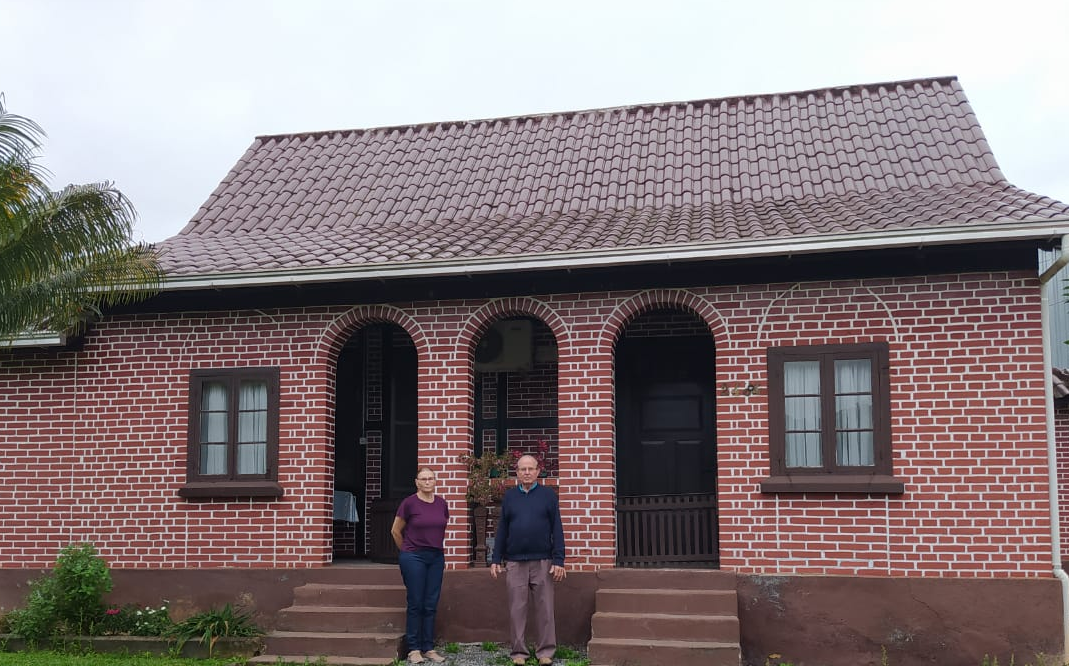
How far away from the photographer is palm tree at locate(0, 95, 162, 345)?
352 inches

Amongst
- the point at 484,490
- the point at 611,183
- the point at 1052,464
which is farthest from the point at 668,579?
the point at 611,183

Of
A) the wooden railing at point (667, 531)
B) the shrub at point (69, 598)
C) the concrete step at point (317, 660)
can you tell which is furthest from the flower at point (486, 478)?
the shrub at point (69, 598)

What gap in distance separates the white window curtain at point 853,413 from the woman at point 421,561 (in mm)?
3557

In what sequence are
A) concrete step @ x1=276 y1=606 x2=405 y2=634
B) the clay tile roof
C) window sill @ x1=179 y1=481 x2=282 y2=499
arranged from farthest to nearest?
window sill @ x1=179 y1=481 x2=282 y2=499
the clay tile roof
concrete step @ x1=276 y1=606 x2=405 y2=634

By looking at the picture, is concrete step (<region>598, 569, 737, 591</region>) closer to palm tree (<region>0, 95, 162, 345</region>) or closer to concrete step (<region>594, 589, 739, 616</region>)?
concrete step (<region>594, 589, 739, 616</region>)

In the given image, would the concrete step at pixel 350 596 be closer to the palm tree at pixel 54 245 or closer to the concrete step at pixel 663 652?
the concrete step at pixel 663 652

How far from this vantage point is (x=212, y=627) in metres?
9.66

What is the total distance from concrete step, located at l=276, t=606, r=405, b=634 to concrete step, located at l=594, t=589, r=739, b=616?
181 centimetres

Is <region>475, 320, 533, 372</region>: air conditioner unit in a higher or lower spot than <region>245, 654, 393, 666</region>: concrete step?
higher

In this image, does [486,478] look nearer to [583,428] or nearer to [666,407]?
[583,428]

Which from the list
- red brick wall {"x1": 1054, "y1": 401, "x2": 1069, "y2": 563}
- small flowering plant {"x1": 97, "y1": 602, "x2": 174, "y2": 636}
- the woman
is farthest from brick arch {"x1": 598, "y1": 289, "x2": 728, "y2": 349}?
red brick wall {"x1": 1054, "y1": 401, "x2": 1069, "y2": 563}

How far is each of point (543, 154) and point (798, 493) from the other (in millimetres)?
5791

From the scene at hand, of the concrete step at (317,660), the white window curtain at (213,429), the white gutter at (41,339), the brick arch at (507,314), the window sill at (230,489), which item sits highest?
the brick arch at (507,314)

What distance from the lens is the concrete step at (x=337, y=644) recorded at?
9133 millimetres
